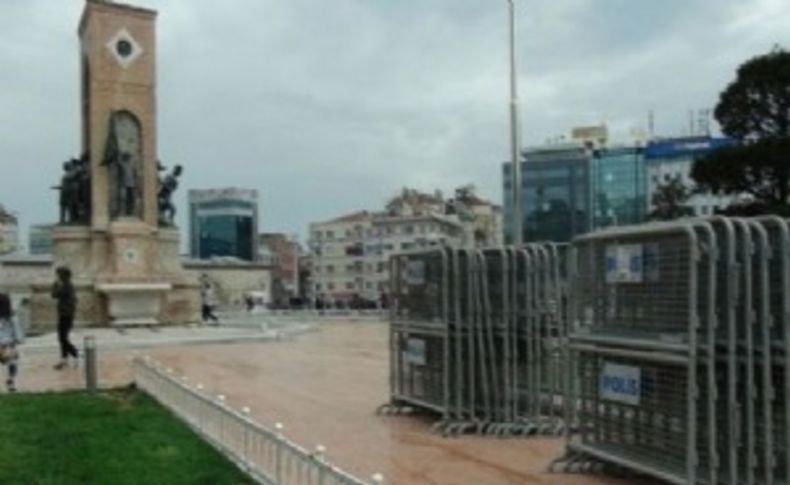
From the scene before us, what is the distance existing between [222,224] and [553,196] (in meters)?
44.9

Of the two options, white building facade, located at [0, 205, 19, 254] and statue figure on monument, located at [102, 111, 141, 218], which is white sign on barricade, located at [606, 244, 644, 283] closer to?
statue figure on monument, located at [102, 111, 141, 218]

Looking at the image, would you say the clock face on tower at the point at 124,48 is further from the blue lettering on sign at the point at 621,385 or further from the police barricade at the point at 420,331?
the blue lettering on sign at the point at 621,385

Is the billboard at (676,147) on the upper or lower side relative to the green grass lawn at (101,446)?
upper

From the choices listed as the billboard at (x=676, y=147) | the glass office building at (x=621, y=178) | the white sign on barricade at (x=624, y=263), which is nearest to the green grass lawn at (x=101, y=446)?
the white sign on barricade at (x=624, y=263)

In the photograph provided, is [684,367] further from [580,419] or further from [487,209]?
[487,209]

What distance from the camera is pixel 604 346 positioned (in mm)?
8312

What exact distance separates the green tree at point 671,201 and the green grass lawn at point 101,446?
141 feet

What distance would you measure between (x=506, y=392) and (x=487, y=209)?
10847 cm

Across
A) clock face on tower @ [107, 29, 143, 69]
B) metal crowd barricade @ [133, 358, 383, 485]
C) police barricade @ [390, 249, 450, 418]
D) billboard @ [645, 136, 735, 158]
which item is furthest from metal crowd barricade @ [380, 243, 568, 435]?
billboard @ [645, 136, 735, 158]

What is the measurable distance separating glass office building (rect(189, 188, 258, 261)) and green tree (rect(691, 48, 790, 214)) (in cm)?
6959

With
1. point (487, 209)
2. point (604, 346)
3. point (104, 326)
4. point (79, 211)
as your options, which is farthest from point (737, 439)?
point (487, 209)

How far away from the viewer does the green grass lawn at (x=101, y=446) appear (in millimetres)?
8500

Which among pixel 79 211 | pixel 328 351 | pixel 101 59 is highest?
pixel 101 59

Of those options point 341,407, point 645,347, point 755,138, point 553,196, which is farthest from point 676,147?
point 645,347
